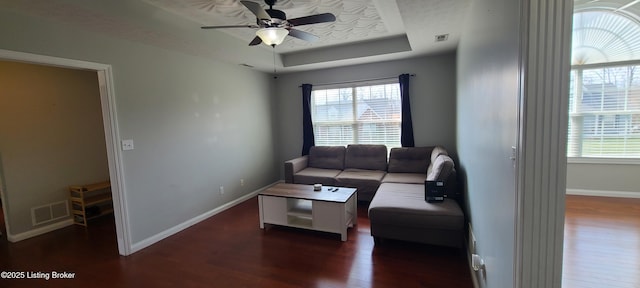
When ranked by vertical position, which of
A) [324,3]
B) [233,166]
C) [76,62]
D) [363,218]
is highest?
[324,3]

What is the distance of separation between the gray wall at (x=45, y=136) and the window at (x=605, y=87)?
23.2ft

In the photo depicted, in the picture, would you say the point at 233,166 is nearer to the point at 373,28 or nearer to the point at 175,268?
the point at 175,268

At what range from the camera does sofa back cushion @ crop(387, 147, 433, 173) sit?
13.6 ft

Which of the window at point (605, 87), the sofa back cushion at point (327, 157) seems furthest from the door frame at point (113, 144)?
the window at point (605, 87)

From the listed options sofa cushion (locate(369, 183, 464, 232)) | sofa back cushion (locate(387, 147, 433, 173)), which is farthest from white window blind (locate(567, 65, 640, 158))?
sofa cushion (locate(369, 183, 464, 232))

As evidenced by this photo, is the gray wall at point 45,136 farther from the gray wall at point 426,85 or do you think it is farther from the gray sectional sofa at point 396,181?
the gray wall at point 426,85

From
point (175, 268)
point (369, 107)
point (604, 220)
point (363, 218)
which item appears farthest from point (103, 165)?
point (604, 220)

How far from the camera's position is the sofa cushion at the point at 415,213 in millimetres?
2459

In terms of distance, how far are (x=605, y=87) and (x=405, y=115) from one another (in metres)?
2.77

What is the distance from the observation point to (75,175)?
3.77 metres

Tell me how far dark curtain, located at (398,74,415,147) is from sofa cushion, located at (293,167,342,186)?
4.14 ft

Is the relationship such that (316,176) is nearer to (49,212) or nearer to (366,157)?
(366,157)

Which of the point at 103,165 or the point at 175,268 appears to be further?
the point at 103,165

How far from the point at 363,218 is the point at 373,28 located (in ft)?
8.22
